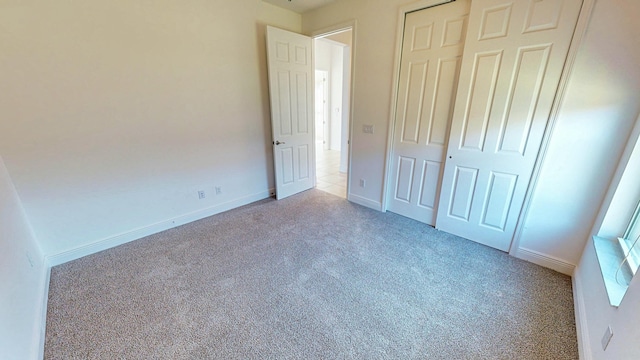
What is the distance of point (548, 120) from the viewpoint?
6.33 feet

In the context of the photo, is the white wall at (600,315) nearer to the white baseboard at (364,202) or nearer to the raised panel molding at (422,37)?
the white baseboard at (364,202)

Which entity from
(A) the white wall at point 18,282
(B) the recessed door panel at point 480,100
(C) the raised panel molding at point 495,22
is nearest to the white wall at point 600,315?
(B) the recessed door panel at point 480,100

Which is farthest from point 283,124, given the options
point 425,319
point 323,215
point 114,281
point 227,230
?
point 425,319

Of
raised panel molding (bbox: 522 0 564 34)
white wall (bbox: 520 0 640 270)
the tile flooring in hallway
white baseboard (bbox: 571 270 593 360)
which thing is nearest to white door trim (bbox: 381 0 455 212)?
raised panel molding (bbox: 522 0 564 34)

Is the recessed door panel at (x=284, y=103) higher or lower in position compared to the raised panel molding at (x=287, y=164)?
higher

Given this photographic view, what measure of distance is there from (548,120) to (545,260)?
1.21m

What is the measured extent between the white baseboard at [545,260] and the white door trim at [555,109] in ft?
0.12

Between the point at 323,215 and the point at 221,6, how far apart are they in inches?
105

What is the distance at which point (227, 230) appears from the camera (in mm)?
2766

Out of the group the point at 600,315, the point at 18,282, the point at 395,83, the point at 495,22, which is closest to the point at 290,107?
the point at 395,83

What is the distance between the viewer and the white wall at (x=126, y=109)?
6.20 ft

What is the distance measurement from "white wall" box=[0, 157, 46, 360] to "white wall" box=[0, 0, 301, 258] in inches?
9.8

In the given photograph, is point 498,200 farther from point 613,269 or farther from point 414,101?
point 414,101

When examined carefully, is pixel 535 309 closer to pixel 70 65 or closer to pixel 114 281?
pixel 114 281
